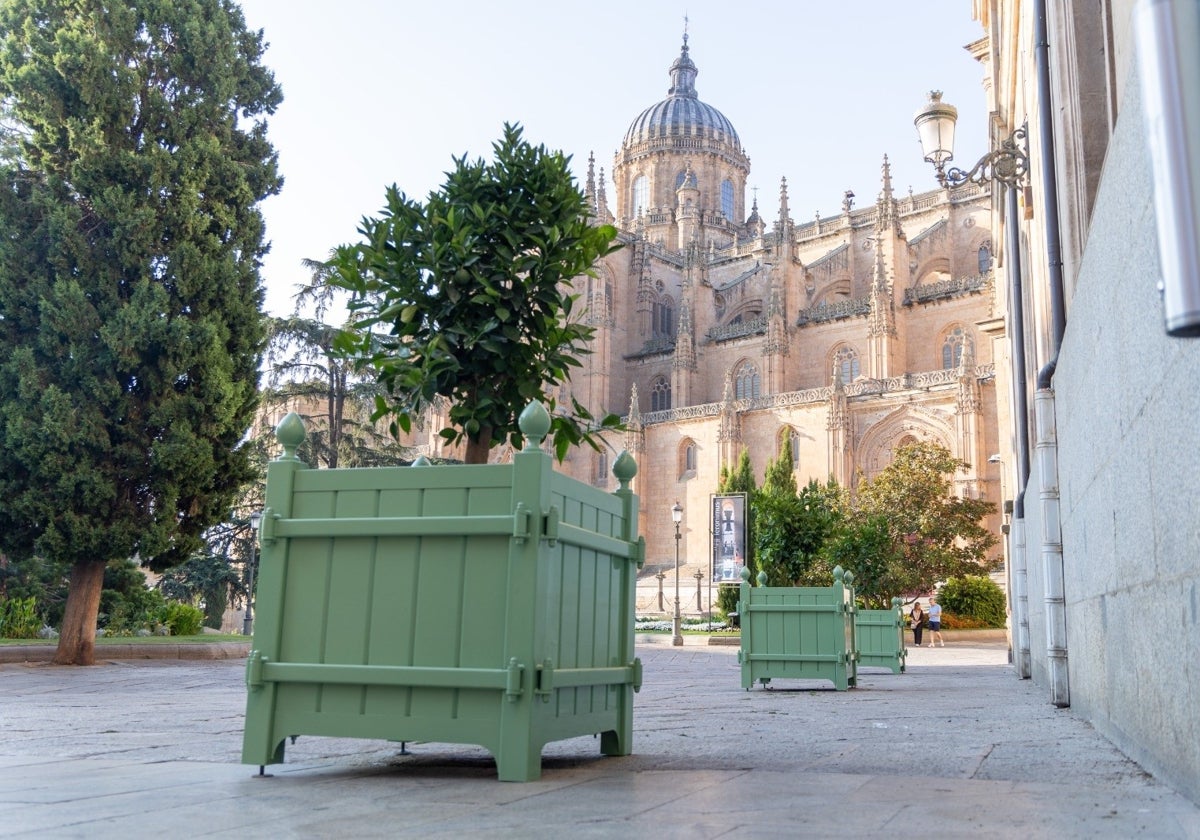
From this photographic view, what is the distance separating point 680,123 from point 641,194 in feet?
16.5

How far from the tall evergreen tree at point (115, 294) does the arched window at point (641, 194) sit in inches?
2000

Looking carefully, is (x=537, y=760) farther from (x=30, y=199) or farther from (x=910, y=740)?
(x=30, y=199)

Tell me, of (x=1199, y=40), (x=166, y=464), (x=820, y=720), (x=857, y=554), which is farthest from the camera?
(x=857, y=554)

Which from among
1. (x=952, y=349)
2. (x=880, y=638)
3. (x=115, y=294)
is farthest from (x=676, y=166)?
(x=880, y=638)

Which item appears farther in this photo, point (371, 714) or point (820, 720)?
point (820, 720)

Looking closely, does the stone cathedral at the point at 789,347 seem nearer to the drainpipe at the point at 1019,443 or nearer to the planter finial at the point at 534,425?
the drainpipe at the point at 1019,443

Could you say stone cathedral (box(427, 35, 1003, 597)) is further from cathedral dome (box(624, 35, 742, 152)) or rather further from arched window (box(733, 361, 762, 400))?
cathedral dome (box(624, 35, 742, 152))

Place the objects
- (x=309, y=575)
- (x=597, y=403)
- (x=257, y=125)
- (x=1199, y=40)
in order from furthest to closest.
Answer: (x=597, y=403) → (x=257, y=125) → (x=309, y=575) → (x=1199, y=40)

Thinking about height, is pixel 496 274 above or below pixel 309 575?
above

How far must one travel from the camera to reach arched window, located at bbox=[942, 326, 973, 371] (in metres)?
44.4

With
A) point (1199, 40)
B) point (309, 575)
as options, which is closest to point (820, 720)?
point (309, 575)

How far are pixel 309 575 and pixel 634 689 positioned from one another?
5.29 ft

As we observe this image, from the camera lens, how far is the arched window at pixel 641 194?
219ft

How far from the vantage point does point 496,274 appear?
5.00 m
